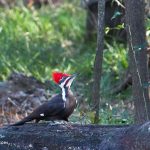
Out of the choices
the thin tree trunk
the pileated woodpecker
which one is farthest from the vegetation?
the pileated woodpecker

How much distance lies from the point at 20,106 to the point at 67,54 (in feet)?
12.1

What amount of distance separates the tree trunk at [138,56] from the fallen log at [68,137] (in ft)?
2.95

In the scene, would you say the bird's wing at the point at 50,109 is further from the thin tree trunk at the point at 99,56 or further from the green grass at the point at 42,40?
the green grass at the point at 42,40

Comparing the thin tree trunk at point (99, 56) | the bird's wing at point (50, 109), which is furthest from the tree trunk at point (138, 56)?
the bird's wing at point (50, 109)

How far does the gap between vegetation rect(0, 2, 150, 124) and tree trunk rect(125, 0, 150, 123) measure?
152 cm

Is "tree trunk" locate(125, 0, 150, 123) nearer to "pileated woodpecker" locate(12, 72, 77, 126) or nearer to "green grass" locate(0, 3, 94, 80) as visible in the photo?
"pileated woodpecker" locate(12, 72, 77, 126)

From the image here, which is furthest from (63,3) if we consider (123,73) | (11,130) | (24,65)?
(11,130)

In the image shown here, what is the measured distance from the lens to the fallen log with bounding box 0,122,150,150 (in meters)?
6.27

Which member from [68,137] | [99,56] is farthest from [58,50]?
[68,137]

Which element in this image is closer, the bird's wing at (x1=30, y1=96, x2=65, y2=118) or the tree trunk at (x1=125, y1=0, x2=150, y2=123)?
the tree trunk at (x1=125, y1=0, x2=150, y2=123)

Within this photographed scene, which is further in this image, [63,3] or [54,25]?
[63,3]

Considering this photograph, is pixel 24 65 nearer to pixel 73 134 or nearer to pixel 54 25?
pixel 54 25

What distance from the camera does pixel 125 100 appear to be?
11008 mm

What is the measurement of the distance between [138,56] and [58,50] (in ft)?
22.8
